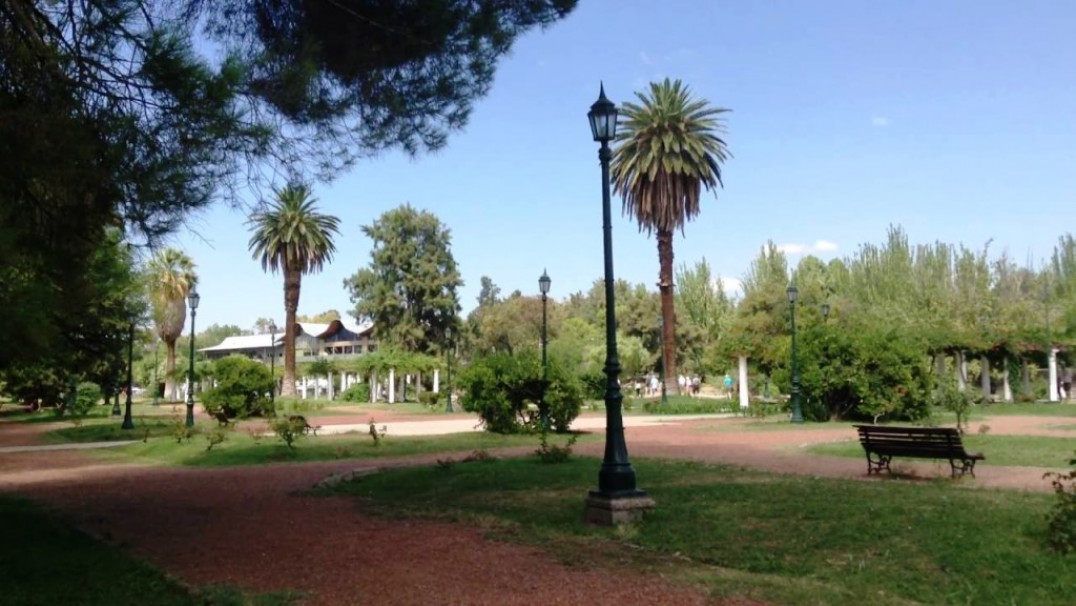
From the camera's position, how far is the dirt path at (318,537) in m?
6.77

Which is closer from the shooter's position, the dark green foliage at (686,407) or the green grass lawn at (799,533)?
the green grass lawn at (799,533)

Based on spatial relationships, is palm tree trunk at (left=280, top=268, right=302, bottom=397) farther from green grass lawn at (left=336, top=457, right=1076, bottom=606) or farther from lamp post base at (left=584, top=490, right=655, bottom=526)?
lamp post base at (left=584, top=490, right=655, bottom=526)

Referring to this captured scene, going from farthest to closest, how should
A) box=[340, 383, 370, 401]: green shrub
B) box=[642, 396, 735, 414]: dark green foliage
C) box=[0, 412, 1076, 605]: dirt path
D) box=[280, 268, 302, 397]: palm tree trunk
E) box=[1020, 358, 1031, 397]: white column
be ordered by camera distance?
1. box=[340, 383, 370, 401]: green shrub
2. box=[280, 268, 302, 397]: palm tree trunk
3. box=[1020, 358, 1031, 397]: white column
4. box=[642, 396, 735, 414]: dark green foliage
5. box=[0, 412, 1076, 605]: dirt path

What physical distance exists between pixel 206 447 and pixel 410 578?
16.6 m

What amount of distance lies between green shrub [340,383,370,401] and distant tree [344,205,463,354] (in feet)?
20.9

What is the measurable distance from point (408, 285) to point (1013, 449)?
58.5 metres

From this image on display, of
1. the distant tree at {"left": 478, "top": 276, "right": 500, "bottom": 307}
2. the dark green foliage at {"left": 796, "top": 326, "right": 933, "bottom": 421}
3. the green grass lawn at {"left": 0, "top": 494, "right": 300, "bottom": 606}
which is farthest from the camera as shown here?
the distant tree at {"left": 478, "top": 276, "right": 500, "bottom": 307}

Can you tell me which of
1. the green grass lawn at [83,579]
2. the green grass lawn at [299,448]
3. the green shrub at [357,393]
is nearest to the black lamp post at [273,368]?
the green shrub at [357,393]

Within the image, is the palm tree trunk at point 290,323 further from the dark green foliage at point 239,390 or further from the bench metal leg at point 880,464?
the bench metal leg at point 880,464

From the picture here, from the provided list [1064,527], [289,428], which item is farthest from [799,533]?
[289,428]

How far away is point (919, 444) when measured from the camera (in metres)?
12.7

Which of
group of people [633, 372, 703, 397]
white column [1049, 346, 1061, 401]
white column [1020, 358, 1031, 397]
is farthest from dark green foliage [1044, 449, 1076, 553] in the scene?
group of people [633, 372, 703, 397]

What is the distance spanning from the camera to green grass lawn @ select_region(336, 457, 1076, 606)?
21.2 ft

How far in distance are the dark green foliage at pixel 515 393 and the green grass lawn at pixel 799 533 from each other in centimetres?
1052
